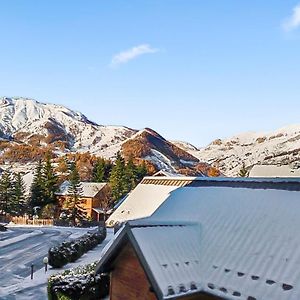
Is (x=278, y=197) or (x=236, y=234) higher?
(x=278, y=197)

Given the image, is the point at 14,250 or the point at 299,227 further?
the point at 14,250

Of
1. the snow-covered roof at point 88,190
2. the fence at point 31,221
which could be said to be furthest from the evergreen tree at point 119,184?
the fence at point 31,221

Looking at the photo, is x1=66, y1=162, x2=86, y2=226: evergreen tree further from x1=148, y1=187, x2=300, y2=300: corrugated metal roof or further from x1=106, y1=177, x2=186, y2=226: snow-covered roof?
x1=148, y1=187, x2=300, y2=300: corrugated metal roof

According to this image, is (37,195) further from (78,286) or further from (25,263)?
(78,286)

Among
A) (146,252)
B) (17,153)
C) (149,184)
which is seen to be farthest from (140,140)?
(146,252)

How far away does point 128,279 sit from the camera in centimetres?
1027

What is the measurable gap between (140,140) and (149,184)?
15028 cm

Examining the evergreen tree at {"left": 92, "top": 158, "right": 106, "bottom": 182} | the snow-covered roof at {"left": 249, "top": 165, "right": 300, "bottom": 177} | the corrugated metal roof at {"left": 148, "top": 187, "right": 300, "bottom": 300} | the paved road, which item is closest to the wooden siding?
the corrugated metal roof at {"left": 148, "top": 187, "right": 300, "bottom": 300}

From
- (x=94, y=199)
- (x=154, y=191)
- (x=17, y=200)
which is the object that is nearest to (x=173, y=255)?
(x=154, y=191)

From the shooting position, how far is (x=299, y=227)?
8.58 metres

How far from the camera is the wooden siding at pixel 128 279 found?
9.70m

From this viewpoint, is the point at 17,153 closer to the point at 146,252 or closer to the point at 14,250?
the point at 14,250

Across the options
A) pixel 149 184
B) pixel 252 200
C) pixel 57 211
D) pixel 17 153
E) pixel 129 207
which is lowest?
pixel 17 153

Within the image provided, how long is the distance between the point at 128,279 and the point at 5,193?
53.7 meters
